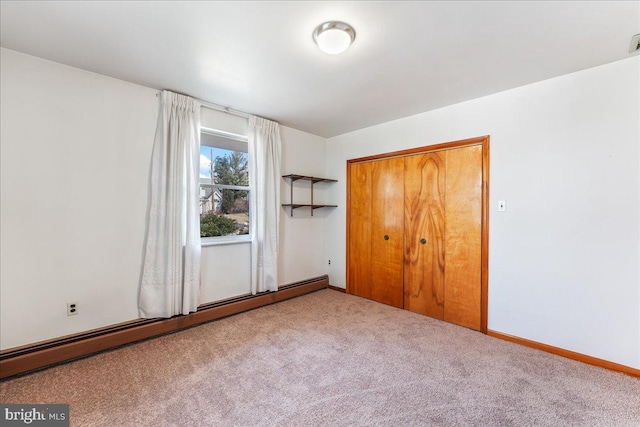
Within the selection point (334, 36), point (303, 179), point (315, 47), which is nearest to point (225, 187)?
point (303, 179)

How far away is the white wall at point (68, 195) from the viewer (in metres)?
2.07

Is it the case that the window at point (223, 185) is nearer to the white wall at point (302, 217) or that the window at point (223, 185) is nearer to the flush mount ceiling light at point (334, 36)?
the white wall at point (302, 217)

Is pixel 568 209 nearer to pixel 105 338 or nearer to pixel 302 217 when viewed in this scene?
pixel 302 217

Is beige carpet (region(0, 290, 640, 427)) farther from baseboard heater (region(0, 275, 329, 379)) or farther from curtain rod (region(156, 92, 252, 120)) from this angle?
curtain rod (region(156, 92, 252, 120))

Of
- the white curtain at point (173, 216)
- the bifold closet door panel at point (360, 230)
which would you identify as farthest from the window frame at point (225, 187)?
the bifold closet door panel at point (360, 230)

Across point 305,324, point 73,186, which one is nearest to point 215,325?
point 305,324


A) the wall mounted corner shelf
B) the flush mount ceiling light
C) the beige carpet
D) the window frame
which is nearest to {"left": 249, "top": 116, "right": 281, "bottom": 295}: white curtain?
the window frame

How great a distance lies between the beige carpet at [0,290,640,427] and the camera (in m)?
1.63

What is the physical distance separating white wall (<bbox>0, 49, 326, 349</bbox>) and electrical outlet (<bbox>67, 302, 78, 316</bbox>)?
3 centimetres

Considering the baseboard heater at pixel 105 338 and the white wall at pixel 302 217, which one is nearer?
the baseboard heater at pixel 105 338

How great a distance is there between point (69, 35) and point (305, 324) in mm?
3224

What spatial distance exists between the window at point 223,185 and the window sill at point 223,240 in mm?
34

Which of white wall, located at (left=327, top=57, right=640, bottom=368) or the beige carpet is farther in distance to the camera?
white wall, located at (left=327, top=57, right=640, bottom=368)

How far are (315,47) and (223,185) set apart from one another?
2.01 meters
